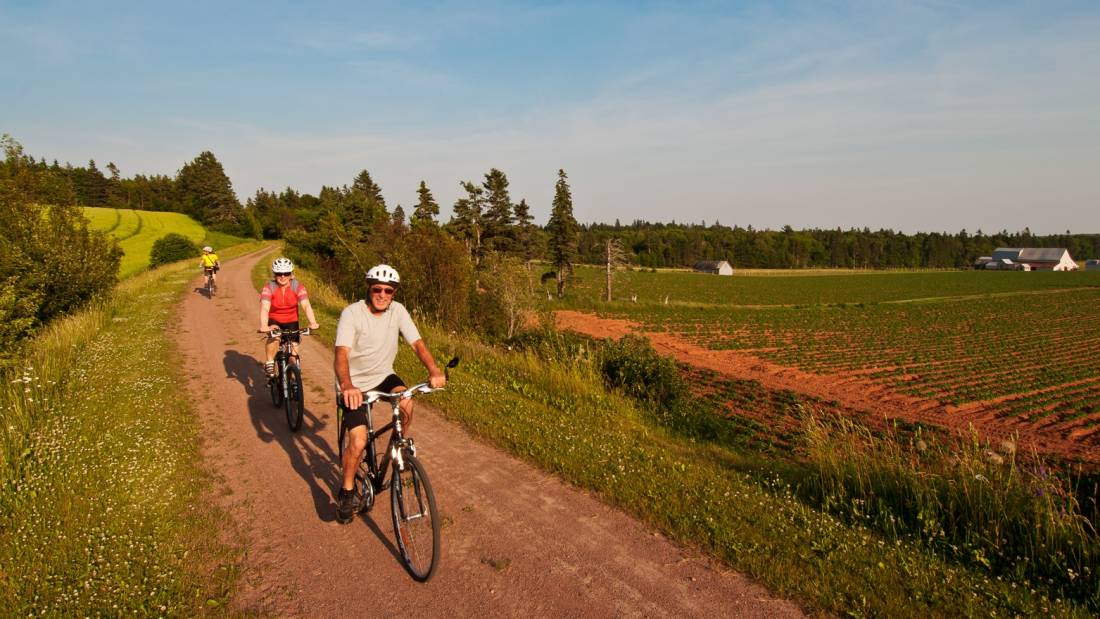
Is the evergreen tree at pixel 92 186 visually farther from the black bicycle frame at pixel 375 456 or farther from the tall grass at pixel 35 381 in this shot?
the black bicycle frame at pixel 375 456

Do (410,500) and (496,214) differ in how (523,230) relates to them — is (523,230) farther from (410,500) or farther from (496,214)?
(410,500)

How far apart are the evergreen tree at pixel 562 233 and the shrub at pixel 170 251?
3061cm

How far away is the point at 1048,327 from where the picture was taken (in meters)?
38.5

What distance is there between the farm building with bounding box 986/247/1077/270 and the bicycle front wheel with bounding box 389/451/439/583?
177460 millimetres

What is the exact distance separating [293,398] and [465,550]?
14.0ft

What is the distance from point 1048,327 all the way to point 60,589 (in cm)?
5271

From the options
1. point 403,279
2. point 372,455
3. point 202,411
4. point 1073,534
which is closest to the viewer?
point 1073,534

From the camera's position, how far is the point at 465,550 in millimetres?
4383

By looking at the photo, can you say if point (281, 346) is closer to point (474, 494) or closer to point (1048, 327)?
point (474, 494)

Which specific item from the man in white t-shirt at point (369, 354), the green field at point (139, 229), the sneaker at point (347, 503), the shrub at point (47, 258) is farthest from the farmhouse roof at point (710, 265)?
the sneaker at point (347, 503)

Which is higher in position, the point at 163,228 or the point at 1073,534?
the point at 163,228

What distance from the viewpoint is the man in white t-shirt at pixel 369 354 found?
4.40 metres

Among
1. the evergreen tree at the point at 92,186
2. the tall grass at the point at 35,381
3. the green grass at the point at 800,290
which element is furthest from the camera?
the evergreen tree at the point at 92,186

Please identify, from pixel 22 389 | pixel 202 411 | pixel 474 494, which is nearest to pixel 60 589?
pixel 474 494
